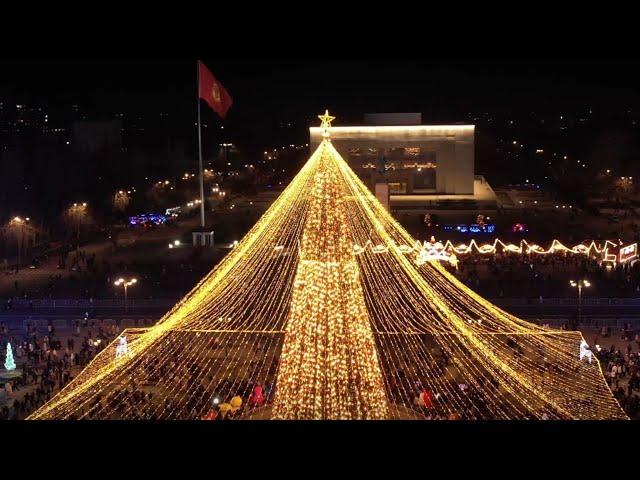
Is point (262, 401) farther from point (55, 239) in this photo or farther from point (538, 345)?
point (55, 239)

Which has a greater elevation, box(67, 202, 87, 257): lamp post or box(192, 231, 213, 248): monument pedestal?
box(67, 202, 87, 257): lamp post

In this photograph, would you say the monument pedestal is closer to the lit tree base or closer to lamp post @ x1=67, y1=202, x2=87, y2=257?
lamp post @ x1=67, y1=202, x2=87, y2=257

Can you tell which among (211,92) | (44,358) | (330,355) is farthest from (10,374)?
(211,92)

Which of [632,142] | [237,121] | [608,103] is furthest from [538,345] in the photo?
[608,103]

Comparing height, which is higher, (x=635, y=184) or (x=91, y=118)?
(x=91, y=118)

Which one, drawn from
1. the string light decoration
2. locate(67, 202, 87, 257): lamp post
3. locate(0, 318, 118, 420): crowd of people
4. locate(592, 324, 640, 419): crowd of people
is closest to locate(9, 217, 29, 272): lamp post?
locate(67, 202, 87, 257): lamp post
